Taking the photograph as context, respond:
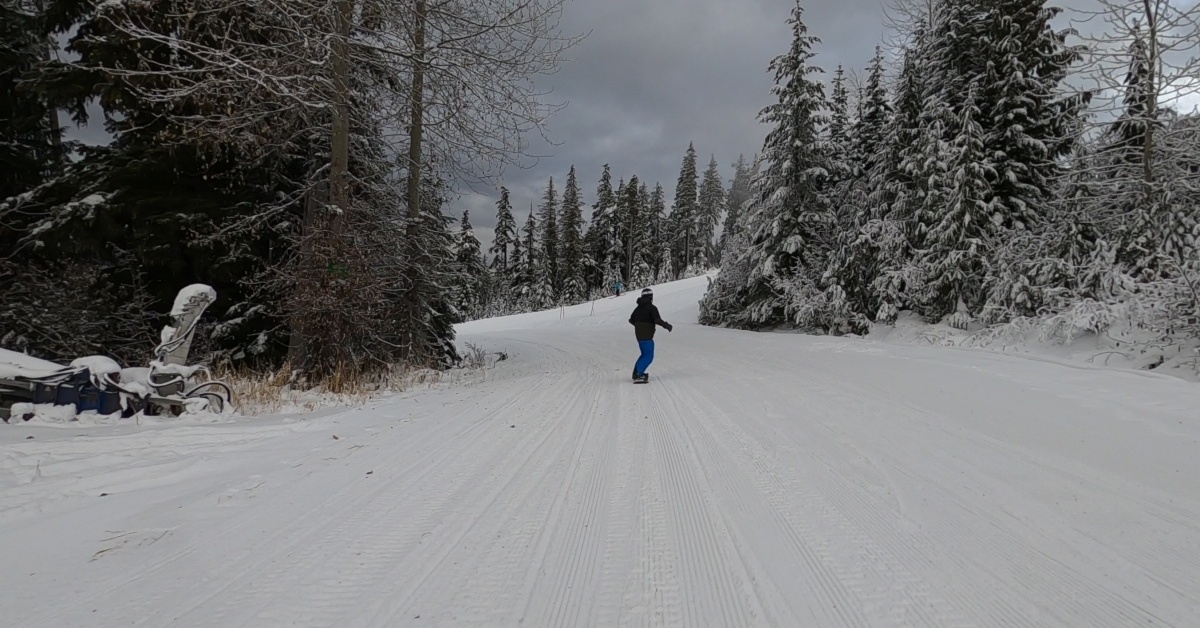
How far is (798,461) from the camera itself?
3.89m

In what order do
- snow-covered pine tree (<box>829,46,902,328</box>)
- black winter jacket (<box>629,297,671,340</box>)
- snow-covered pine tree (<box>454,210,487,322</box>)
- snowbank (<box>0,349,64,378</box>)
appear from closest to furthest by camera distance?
snowbank (<box>0,349,64,378</box>)
black winter jacket (<box>629,297,671,340</box>)
snow-covered pine tree (<box>454,210,487,322</box>)
snow-covered pine tree (<box>829,46,902,328</box>)

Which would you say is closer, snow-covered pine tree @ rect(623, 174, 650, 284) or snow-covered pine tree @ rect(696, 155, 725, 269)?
snow-covered pine tree @ rect(623, 174, 650, 284)

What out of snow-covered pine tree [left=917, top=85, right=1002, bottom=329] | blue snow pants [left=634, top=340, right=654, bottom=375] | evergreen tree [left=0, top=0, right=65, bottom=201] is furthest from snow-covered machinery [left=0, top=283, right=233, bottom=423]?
snow-covered pine tree [left=917, top=85, right=1002, bottom=329]

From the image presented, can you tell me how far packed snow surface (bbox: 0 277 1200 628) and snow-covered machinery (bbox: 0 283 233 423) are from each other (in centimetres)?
56

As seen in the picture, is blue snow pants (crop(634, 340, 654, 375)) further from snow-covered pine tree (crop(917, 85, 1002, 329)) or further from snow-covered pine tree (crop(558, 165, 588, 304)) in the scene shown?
snow-covered pine tree (crop(558, 165, 588, 304))

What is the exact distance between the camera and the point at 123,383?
15.8ft

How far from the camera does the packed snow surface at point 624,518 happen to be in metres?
2.07

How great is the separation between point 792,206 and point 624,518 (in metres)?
16.8

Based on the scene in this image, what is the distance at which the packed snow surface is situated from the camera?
2074 millimetres

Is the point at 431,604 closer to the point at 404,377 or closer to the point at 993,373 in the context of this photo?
the point at 404,377

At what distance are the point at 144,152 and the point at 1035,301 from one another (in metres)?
18.3

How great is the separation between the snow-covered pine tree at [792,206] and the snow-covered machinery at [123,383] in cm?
1525

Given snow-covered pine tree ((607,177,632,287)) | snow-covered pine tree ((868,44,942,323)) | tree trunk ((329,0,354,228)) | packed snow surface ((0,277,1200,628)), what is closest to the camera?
packed snow surface ((0,277,1200,628))

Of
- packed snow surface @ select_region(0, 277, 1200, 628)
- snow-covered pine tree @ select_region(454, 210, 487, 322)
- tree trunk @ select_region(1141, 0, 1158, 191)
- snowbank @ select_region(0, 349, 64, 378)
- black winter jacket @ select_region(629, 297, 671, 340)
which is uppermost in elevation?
tree trunk @ select_region(1141, 0, 1158, 191)
